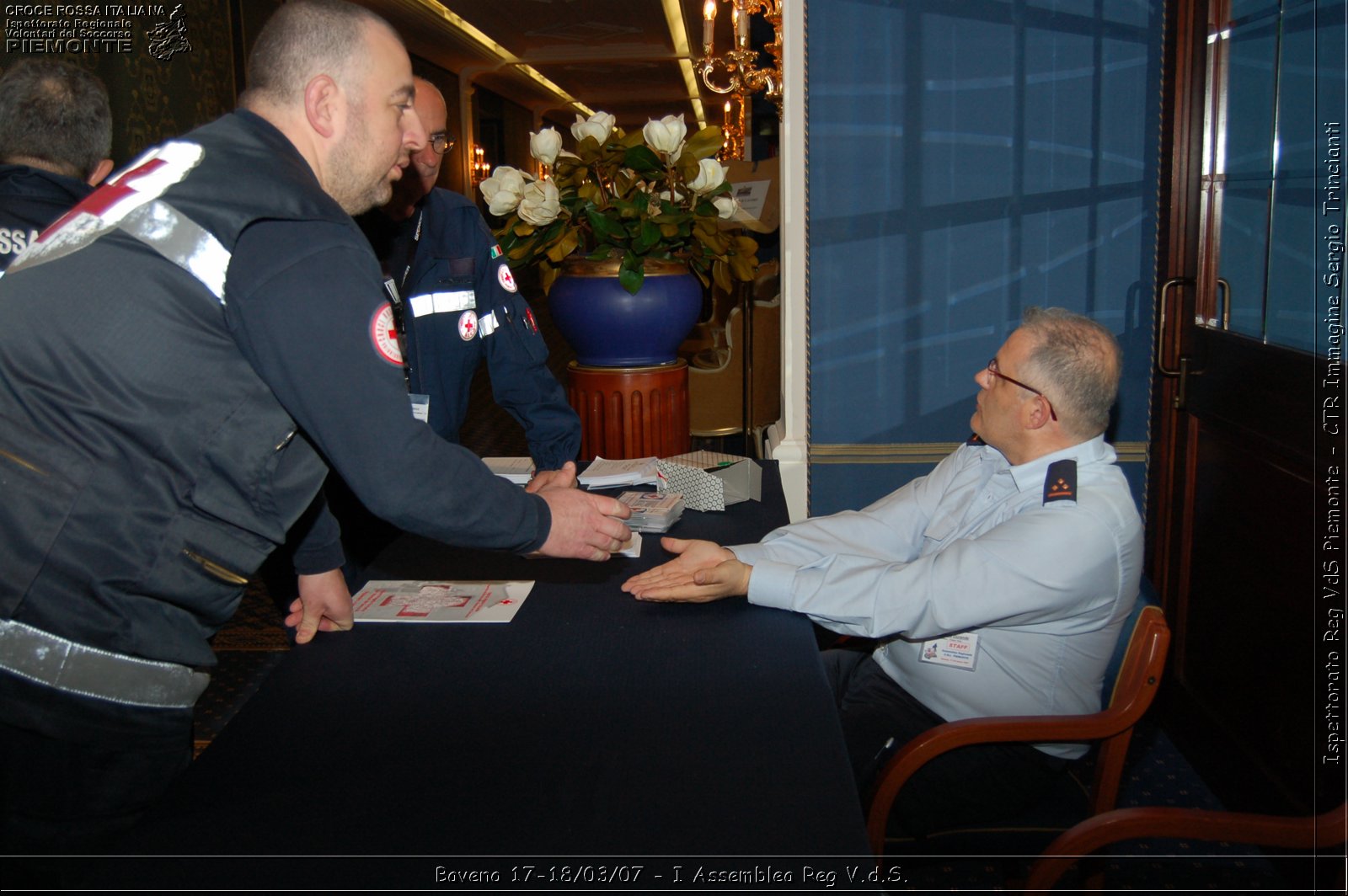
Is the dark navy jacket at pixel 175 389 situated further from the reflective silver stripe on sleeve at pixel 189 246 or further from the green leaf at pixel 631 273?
the green leaf at pixel 631 273

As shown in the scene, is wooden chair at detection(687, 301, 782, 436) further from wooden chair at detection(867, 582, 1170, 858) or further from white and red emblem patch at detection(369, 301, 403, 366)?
white and red emblem patch at detection(369, 301, 403, 366)

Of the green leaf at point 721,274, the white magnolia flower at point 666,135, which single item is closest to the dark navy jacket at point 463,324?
the white magnolia flower at point 666,135

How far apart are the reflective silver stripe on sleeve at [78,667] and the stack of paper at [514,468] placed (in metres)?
1.09

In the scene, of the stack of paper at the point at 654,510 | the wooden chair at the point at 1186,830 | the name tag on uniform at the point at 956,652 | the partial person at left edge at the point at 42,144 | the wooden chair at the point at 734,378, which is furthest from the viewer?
the wooden chair at the point at 734,378

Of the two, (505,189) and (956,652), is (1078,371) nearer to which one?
(956,652)

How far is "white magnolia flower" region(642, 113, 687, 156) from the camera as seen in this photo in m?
2.54

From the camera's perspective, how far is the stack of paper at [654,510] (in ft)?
6.66

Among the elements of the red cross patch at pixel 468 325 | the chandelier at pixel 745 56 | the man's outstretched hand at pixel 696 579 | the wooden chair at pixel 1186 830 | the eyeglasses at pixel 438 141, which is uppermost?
the chandelier at pixel 745 56

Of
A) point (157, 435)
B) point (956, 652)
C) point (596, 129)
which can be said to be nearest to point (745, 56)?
point (596, 129)

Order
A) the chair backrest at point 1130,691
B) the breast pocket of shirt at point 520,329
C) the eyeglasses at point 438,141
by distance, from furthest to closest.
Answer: the breast pocket of shirt at point 520,329 → the eyeglasses at point 438,141 → the chair backrest at point 1130,691

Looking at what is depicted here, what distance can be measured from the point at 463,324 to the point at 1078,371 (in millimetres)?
1329

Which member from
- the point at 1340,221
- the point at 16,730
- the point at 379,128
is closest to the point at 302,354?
the point at 379,128

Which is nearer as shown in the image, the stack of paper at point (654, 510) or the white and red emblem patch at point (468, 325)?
the stack of paper at point (654, 510)

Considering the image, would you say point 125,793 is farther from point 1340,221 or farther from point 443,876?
point 1340,221
